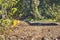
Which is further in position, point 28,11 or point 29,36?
point 28,11

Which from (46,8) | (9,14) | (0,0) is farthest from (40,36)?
(46,8)

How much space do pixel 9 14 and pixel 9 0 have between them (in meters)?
0.81

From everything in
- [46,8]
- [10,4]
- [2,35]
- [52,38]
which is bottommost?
[46,8]

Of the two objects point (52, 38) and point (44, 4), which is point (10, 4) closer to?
point (52, 38)

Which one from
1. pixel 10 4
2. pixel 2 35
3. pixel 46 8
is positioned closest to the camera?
pixel 2 35

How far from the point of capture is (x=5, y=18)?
12.8 m

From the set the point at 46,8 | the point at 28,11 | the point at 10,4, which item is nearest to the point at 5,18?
the point at 10,4

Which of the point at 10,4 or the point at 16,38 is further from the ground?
the point at 10,4

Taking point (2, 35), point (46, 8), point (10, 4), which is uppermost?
point (10, 4)

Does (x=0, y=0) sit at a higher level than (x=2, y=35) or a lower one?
higher

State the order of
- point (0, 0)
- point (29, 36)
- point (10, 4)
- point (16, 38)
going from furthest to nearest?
point (29, 36) < point (16, 38) < point (10, 4) < point (0, 0)

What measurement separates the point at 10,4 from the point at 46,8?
87.6 ft

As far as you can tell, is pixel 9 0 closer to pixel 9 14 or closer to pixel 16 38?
pixel 9 14

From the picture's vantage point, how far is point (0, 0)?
11.2 meters
